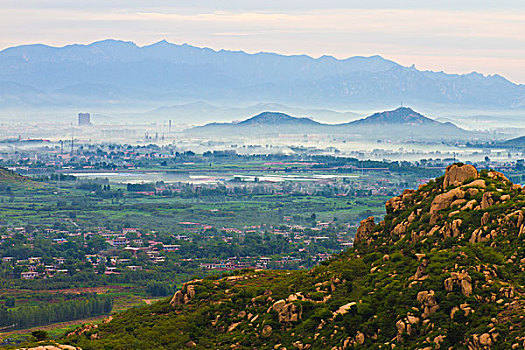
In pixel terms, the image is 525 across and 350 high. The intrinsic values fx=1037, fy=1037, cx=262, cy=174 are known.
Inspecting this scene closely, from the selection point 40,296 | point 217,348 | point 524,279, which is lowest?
Result: point 40,296

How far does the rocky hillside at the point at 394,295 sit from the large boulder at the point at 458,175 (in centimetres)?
6

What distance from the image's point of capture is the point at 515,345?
21719mm

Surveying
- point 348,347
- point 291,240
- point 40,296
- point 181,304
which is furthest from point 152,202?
point 348,347

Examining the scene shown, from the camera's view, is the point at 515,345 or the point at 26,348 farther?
the point at 26,348

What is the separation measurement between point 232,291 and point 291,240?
56.7 m

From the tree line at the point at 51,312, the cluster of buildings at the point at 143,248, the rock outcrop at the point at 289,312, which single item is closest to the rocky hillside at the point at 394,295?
the rock outcrop at the point at 289,312

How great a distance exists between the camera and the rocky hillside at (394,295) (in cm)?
2388

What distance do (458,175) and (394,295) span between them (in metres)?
8.46

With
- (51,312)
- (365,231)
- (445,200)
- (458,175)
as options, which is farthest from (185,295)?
(51,312)

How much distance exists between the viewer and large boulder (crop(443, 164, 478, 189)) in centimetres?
3275

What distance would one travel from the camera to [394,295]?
25.5m

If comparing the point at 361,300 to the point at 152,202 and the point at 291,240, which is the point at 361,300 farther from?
the point at 152,202

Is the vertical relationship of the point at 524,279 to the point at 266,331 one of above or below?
above

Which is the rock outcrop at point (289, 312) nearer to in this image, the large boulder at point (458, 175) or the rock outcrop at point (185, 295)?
the rock outcrop at point (185, 295)
